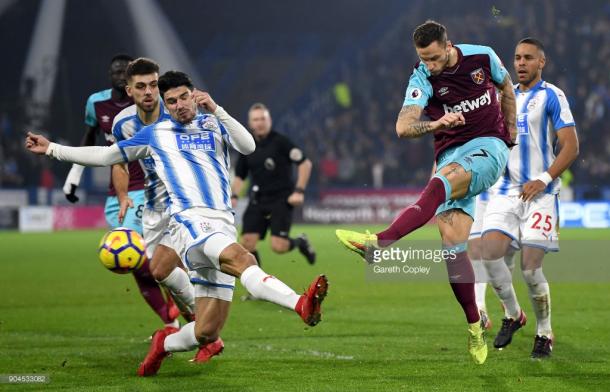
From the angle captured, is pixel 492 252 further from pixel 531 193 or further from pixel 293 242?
pixel 293 242

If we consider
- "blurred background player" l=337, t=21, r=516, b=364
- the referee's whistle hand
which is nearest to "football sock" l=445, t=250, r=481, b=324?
"blurred background player" l=337, t=21, r=516, b=364

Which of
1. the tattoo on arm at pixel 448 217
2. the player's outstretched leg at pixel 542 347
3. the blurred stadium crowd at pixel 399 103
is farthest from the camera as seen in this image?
the blurred stadium crowd at pixel 399 103

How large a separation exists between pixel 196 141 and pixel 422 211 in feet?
5.06

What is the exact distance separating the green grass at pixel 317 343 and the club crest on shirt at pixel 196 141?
1514 millimetres

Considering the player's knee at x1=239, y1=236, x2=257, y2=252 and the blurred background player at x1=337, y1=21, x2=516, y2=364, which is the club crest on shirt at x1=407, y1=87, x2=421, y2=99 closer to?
the blurred background player at x1=337, y1=21, x2=516, y2=364

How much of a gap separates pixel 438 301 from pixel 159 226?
4.35 metres

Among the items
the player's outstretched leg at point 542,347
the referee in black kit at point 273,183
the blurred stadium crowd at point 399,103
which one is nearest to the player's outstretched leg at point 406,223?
the player's outstretched leg at point 542,347

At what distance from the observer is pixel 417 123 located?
19.5 feet

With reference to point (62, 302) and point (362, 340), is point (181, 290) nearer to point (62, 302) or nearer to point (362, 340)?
point (362, 340)

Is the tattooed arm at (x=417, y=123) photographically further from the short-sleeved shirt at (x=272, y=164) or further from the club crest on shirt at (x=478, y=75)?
the short-sleeved shirt at (x=272, y=164)

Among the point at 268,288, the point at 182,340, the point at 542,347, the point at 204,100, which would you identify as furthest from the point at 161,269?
the point at 542,347

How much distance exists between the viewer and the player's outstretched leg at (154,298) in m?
8.05

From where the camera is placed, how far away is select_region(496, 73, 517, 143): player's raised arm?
654 cm

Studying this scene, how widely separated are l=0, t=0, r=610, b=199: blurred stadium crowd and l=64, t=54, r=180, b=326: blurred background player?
1766 centimetres
